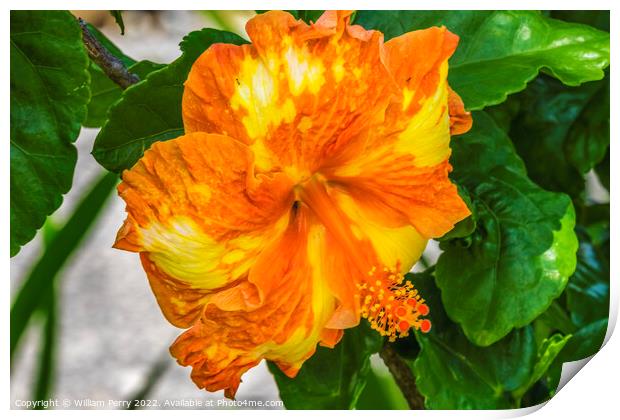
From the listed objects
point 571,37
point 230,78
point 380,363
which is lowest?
point 380,363

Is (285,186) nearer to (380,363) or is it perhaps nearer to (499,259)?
(499,259)

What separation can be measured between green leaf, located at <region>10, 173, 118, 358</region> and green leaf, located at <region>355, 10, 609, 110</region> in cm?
28

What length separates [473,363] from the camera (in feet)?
2.59

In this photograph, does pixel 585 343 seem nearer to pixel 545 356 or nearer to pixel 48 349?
pixel 545 356

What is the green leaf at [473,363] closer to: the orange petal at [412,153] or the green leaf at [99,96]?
the orange petal at [412,153]

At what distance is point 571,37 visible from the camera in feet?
2.40

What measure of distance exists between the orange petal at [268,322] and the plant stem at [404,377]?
0.14 m

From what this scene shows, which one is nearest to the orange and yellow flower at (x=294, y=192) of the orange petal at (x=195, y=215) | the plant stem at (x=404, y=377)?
the orange petal at (x=195, y=215)

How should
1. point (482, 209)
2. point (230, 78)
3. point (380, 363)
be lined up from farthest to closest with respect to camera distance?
point (380, 363) → point (482, 209) → point (230, 78)

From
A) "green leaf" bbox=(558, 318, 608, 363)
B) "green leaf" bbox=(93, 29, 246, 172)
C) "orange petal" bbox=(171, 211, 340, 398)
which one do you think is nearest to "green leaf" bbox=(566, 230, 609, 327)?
"green leaf" bbox=(558, 318, 608, 363)

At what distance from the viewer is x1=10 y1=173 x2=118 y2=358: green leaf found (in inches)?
29.8

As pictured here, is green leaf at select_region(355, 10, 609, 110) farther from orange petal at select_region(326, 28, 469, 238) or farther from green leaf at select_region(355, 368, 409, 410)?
green leaf at select_region(355, 368, 409, 410)
